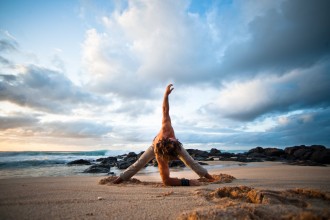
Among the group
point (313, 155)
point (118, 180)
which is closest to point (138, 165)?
point (118, 180)

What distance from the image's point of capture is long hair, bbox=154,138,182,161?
560 centimetres

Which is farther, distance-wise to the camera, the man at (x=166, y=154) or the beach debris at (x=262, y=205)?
the man at (x=166, y=154)

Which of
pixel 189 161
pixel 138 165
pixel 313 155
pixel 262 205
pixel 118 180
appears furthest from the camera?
pixel 313 155

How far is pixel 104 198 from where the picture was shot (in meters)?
3.73

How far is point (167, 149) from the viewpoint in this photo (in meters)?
5.59

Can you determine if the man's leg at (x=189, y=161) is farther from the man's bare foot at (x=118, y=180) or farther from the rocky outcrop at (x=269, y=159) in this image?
the rocky outcrop at (x=269, y=159)

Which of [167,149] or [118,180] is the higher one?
[167,149]

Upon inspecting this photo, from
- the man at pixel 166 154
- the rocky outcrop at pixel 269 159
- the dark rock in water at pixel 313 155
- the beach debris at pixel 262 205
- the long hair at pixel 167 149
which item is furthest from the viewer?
the dark rock in water at pixel 313 155

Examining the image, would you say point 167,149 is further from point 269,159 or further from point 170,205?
point 269,159

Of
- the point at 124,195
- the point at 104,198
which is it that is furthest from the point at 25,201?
the point at 124,195

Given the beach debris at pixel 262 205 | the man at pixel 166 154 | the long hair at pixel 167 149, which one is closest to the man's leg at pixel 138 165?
the man at pixel 166 154

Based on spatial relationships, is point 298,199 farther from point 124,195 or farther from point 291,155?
point 291,155

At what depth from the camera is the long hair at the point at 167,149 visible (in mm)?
5602

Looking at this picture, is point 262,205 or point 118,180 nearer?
point 262,205
